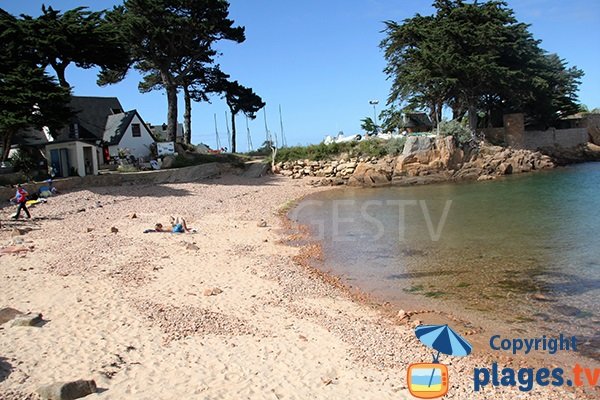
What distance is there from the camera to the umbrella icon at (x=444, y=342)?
26.3 feet

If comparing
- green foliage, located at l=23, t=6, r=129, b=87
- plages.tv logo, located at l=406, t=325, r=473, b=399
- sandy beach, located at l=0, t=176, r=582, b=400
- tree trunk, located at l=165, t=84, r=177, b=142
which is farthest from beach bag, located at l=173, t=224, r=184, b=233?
tree trunk, located at l=165, t=84, r=177, b=142

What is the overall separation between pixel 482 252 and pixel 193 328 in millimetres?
10881

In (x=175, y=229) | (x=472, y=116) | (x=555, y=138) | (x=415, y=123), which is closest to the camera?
(x=175, y=229)

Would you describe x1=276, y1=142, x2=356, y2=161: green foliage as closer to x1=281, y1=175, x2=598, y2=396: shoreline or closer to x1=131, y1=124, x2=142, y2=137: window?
x1=131, y1=124, x2=142, y2=137: window

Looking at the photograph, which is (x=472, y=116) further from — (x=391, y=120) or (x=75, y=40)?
(x=75, y=40)

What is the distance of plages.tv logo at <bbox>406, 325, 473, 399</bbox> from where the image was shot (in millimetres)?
6926

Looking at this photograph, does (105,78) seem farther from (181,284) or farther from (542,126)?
(542,126)

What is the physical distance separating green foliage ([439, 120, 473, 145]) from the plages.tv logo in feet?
123

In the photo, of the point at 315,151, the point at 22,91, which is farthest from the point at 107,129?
the point at 315,151


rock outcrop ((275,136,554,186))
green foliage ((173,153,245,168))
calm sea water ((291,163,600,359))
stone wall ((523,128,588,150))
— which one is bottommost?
calm sea water ((291,163,600,359))

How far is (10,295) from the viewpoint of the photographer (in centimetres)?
1014

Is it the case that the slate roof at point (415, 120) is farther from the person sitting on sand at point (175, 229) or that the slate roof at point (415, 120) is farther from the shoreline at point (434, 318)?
the shoreline at point (434, 318)

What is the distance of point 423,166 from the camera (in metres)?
42.2

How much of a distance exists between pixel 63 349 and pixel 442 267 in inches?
416
